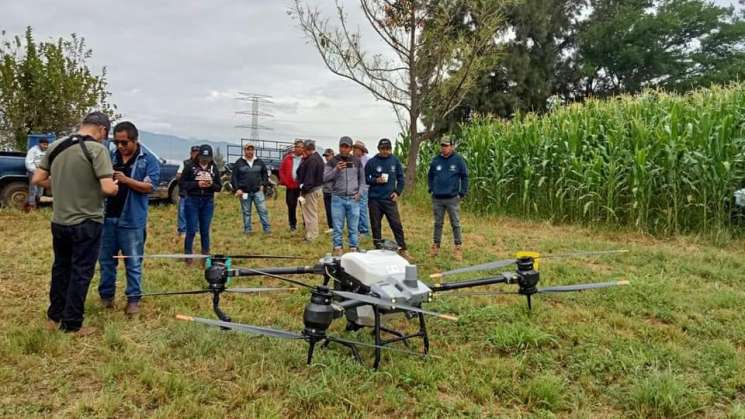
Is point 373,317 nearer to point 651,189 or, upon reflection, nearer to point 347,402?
point 347,402

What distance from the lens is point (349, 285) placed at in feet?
11.3

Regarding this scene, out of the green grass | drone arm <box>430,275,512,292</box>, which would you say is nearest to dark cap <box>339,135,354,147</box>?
the green grass

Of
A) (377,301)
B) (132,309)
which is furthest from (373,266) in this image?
(132,309)

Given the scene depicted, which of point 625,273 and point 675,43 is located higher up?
point 675,43

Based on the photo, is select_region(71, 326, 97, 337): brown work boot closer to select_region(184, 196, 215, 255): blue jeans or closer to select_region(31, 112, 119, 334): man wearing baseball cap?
select_region(31, 112, 119, 334): man wearing baseball cap

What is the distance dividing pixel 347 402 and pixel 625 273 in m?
4.48

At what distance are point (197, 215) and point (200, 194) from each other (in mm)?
295

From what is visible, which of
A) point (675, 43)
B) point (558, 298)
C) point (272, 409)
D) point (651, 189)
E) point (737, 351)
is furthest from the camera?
point (675, 43)

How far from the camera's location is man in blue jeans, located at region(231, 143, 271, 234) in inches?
336

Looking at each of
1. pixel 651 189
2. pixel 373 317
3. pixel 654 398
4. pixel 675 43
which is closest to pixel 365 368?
pixel 373 317

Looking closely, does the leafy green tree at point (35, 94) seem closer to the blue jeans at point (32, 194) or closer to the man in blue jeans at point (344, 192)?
the blue jeans at point (32, 194)

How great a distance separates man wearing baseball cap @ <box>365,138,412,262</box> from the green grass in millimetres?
2196

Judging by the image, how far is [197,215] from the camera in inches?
253

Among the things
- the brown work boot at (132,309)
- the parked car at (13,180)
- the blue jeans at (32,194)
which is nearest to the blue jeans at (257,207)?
the parked car at (13,180)
